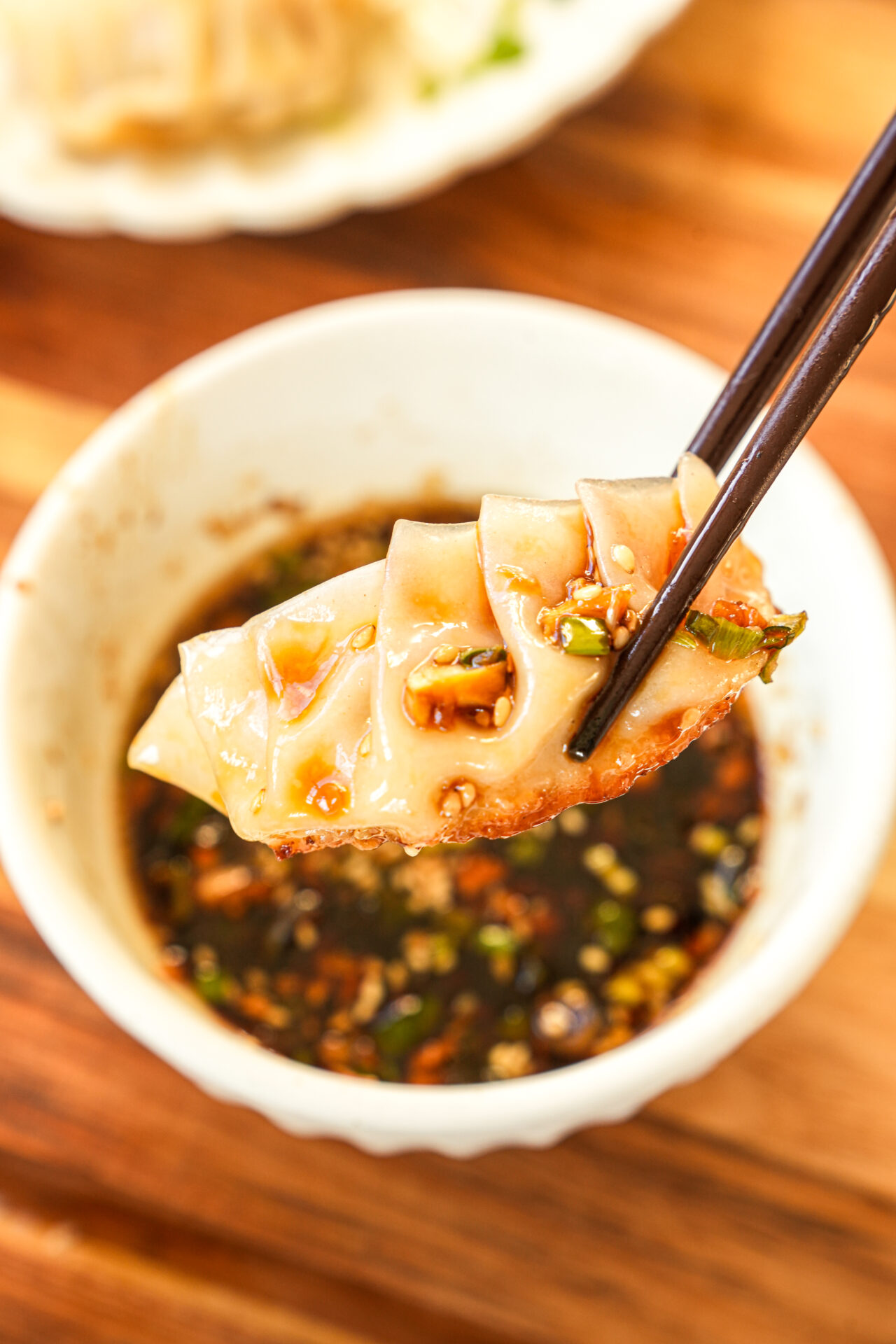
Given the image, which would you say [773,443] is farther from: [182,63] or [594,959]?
[182,63]

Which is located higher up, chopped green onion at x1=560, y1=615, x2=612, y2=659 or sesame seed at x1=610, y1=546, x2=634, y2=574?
sesame seed at x1=610, y1=546, x2=634, y2=574

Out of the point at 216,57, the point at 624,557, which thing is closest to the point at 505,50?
the point at 216,57

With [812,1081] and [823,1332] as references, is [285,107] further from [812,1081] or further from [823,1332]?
[823,1332]

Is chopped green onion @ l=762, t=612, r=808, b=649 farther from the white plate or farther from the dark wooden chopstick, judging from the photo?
the white plate

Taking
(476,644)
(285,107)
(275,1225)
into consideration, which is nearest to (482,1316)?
(275,1225)

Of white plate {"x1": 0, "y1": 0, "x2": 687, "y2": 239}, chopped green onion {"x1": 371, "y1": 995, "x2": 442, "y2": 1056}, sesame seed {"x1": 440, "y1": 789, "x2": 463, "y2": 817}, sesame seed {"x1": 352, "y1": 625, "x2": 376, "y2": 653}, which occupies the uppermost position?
white plate {"x1": 0, "y1": 0, "x2": 687, "y2": 239}

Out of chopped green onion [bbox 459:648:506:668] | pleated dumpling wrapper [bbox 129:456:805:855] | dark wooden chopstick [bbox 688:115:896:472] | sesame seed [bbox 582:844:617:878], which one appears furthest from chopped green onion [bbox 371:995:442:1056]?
dark wooden chopstick [bbox 688:115:896:472]
